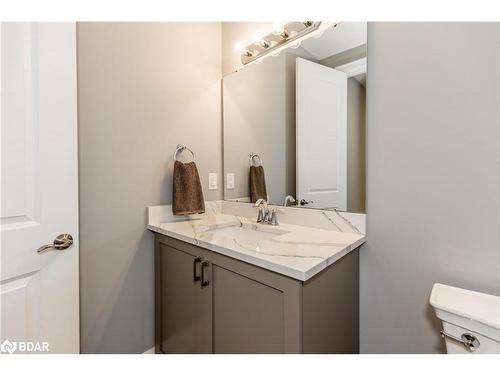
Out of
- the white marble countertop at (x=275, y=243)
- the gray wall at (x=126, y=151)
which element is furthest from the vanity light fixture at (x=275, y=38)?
the white marble countertop at (x=275, y=243)

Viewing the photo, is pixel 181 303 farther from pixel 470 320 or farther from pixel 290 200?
pixel 470 320

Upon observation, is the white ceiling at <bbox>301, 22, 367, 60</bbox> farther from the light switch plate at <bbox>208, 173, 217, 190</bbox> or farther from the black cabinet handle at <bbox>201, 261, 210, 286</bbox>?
the black cabinet handle at <bbox>201, 261, 210, 286</bbox>

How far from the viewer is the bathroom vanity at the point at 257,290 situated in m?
0.85

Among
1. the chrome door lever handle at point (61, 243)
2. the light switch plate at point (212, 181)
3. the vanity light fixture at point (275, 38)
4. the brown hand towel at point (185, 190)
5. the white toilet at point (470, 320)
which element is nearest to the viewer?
the white toilet at point (470, 320)

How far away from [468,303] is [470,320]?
0.29ft

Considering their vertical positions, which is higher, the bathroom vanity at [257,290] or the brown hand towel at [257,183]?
the brown hand towel at [257,183]

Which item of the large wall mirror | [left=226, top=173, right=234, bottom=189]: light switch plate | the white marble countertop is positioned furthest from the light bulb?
the white marble countertop

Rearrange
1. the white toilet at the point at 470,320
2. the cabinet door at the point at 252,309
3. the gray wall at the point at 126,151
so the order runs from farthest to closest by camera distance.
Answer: the gray wall at the point at 126,151 → the cabinet door at the point at 252,309 → the white toilet at the point at 470,320

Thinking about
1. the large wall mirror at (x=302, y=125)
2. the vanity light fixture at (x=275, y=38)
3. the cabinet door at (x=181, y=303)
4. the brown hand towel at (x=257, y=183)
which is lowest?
the cabinet door at (x=181, y=303)

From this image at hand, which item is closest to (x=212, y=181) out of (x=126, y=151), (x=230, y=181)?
(x=230, y=181)

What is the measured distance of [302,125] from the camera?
4.58 feet

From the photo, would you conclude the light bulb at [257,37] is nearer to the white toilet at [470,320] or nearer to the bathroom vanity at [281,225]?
the bathroom vanity at [281,225]

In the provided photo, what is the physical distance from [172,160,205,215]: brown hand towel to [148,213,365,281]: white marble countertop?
0.09m

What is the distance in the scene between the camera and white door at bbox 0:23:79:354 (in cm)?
91
